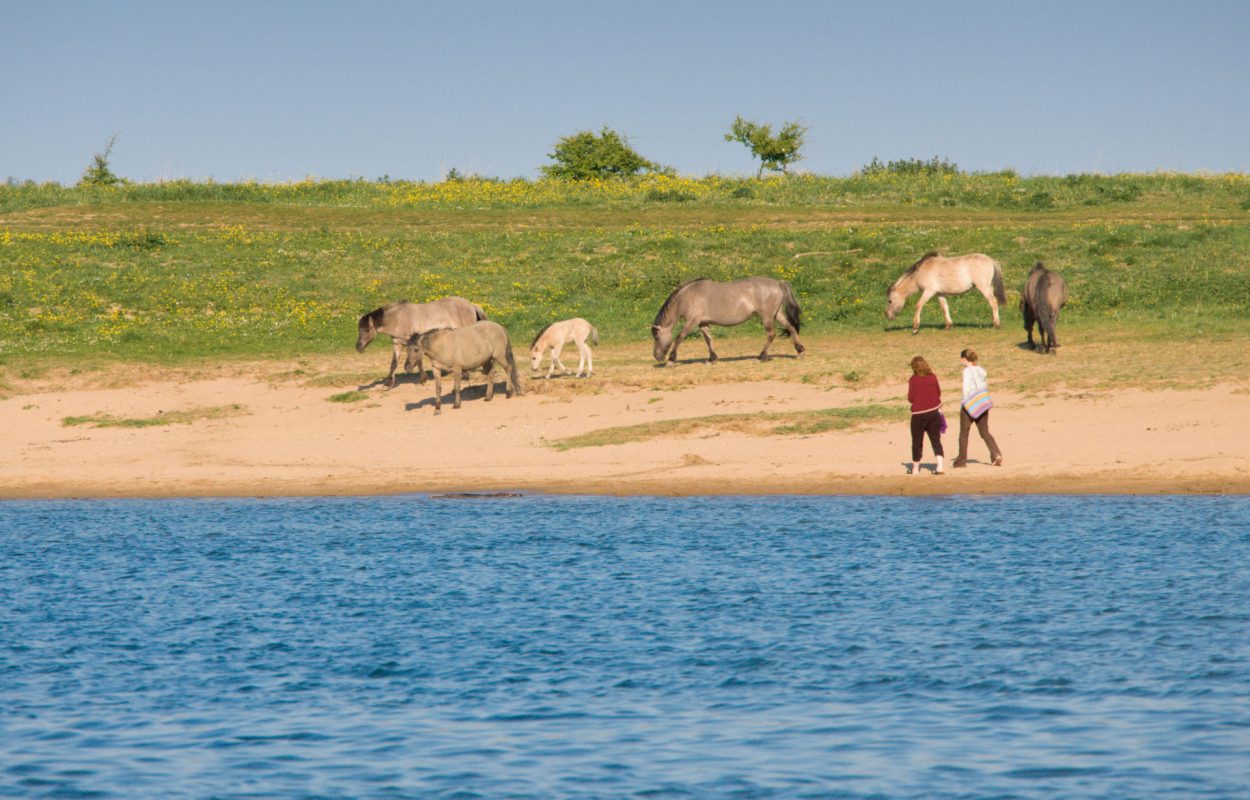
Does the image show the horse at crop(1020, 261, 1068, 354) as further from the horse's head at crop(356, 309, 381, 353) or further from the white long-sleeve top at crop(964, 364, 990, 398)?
the horse's head at crop(356, 309, 381, 353)

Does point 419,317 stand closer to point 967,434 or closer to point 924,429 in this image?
point 924,429

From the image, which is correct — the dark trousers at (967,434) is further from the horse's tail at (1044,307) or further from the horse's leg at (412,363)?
the horse's leg at (412,363)

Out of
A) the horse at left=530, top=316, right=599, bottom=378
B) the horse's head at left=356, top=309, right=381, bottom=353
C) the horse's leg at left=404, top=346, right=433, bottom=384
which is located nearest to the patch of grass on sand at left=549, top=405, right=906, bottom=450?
the horse at left=530, top=316, right=599, bottom=378

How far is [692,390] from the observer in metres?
28.7

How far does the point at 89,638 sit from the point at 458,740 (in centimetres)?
471

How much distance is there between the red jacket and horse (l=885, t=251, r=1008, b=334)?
1509 cm

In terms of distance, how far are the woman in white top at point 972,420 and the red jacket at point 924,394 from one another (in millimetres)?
440

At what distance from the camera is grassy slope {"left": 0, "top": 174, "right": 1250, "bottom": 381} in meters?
37.3

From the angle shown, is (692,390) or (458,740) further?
(692,390)

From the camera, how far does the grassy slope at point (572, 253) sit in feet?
122

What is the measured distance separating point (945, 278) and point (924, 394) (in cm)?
1604

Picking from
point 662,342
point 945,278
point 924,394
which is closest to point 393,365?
point 662,342

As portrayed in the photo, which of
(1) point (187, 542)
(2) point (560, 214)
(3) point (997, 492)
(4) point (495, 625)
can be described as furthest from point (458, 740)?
(2) point (560, 214)

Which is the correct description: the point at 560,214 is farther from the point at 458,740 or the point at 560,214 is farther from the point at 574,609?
the point at 458,740
